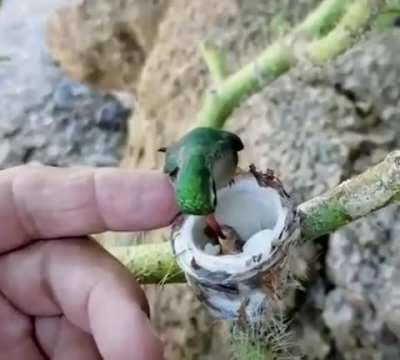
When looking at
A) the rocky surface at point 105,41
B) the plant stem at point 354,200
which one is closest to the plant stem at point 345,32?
the plant stem at point 354,200

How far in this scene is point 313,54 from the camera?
67cm

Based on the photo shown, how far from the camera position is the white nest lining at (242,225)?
467mm

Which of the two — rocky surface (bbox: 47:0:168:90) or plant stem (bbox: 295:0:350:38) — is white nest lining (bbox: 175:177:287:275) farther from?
rocky surface (bbox: 47:0:168:90)

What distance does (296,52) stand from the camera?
0.68 meters

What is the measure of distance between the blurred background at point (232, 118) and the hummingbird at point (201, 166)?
0.18m

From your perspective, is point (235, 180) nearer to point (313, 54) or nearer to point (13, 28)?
point (313, 54)

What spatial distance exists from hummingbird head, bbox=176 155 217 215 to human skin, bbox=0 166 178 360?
0.09 m

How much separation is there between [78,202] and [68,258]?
4cm

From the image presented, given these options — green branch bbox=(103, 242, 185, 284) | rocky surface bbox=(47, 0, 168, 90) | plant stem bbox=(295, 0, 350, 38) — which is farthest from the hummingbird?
rocky surface bbox=(47, 0, 168, 90)

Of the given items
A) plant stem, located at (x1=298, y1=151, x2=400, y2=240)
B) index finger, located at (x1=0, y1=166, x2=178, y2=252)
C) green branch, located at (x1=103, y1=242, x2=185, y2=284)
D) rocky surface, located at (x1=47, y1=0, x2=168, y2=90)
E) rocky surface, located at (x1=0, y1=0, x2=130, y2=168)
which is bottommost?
rocky surface, located at (x1=0, y1=0, x2=130, y2=168)

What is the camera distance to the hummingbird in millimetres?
434

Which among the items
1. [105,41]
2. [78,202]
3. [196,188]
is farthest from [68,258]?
[105,41]

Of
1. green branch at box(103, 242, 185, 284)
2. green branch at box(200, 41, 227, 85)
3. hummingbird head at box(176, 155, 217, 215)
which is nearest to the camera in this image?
hummingbird head at box(176, 155, 217, 215)

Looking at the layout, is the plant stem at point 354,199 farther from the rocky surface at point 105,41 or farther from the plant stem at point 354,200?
the rocky surface at point 105,41
